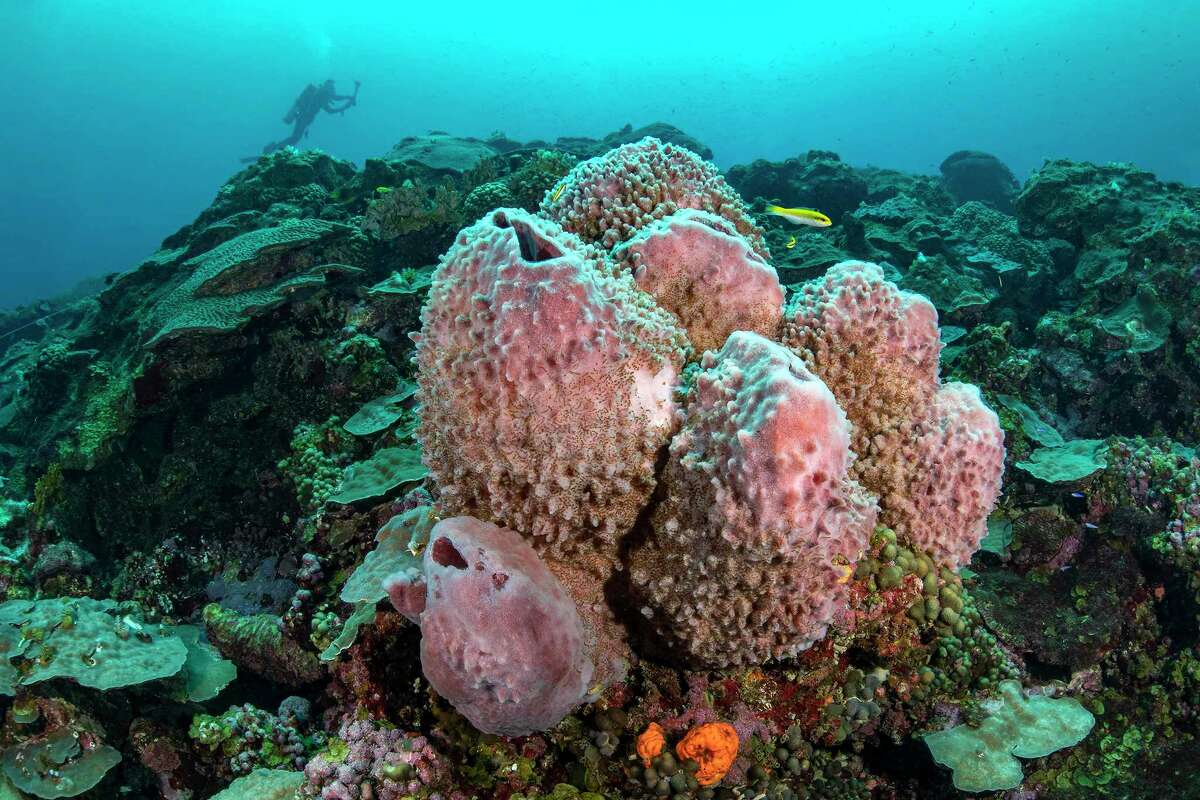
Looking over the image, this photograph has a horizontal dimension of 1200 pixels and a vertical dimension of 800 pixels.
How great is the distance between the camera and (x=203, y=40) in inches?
3930

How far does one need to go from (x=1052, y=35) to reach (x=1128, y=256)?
426 ft

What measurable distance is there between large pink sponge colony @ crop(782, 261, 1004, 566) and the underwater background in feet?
0.06

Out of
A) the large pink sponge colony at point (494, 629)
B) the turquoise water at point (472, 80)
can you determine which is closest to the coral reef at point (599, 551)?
the large pink sponge colony at point (494, 629)

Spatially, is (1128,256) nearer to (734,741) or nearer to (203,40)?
(734,741)

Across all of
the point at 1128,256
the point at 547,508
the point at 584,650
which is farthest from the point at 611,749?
the point at 1128,256

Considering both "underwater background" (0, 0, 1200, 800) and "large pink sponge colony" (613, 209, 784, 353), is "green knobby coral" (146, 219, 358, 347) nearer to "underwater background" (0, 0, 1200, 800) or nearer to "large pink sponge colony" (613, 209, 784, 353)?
"underwater background" (0, 0, 1200, 800)

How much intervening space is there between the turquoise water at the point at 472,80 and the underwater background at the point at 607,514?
229 ft

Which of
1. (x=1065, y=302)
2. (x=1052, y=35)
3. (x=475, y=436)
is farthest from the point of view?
(x=1052, y=35)

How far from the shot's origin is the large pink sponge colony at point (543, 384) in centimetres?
219

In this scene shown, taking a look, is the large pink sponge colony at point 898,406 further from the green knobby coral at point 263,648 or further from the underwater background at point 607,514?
the green knobby coral at point 263,648

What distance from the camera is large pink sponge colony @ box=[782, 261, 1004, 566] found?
9.50ft

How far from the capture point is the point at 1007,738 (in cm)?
320

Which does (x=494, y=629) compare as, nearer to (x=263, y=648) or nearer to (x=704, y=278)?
(x=704, y=278)

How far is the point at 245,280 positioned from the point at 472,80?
144299 mm
